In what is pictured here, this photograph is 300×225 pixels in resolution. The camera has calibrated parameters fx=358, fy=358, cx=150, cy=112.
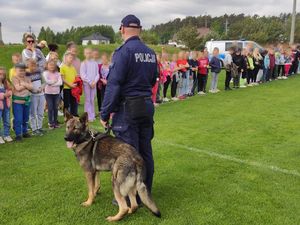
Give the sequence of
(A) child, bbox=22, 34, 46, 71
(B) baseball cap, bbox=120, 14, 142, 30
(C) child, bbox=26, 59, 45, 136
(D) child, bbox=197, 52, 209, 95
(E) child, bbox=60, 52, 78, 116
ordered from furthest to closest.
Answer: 1. (D) child, bbox=197, 52, 209, 95
2. (A) child, bbox=22, 34, 46, 71
3. (E) child, bbox=60, 52, 78, 116
4. (C) child, bbox=26, 59, 45, 136
5. (B) baseball cap, bbox=120, 14, 142, 30

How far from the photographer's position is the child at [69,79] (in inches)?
364

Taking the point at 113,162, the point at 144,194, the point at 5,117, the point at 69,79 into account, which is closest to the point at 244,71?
the point at 69,79

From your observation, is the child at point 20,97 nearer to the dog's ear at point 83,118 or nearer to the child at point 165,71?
the dog's ear at point 83,118

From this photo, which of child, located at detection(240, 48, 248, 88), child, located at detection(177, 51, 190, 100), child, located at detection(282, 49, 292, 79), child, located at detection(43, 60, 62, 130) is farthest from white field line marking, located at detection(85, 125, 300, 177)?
child, located at detection(282, 49, 292, 79)

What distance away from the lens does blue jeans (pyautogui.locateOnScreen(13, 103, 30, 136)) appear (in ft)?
25.7

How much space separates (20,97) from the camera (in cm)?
779

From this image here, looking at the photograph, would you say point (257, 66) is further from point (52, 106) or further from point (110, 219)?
point (110, 219)

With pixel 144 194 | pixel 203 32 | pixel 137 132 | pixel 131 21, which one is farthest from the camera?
pixel 203 32

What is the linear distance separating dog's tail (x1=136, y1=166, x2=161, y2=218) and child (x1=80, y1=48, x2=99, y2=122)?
601 centimetres

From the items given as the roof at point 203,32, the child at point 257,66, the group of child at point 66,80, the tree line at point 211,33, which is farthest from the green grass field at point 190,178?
the roof at point 203,32

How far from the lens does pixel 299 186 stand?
5473 millimetres

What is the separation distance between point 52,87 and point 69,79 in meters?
0.69

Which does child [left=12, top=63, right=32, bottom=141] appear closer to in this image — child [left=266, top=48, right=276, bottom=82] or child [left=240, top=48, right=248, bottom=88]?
child [left=240, top=48, right=248, bottom=88]

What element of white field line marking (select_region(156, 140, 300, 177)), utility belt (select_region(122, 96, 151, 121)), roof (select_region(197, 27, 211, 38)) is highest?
roof (select_region(197, 27, 211, 38))
